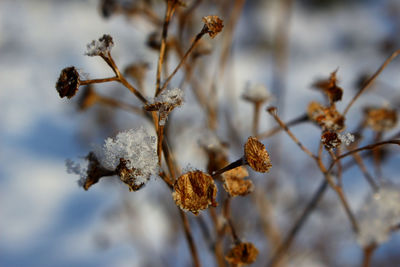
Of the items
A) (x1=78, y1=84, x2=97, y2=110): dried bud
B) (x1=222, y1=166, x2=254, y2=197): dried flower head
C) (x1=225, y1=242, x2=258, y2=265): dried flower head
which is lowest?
(x1=225, y1=242, x2=258, y2=265): dried flower head

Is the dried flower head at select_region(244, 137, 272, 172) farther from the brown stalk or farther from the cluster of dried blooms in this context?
the brown stalk

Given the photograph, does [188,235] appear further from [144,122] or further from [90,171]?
[144,122]

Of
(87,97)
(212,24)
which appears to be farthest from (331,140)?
(87,97)

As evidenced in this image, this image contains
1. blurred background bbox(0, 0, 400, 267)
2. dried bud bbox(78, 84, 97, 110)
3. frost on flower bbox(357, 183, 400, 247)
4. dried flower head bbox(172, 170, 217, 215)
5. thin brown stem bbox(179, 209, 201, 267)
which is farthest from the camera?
blurred background bbox(0, 0, 400, 267)

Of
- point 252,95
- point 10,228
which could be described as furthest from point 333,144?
point 10,228

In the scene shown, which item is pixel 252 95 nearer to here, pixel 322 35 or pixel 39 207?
pixel 39 207

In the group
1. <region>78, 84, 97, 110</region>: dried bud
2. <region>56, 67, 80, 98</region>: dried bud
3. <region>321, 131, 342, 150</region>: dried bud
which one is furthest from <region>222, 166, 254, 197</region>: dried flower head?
<region>78, 84, 97, 110</region>: dried bud
